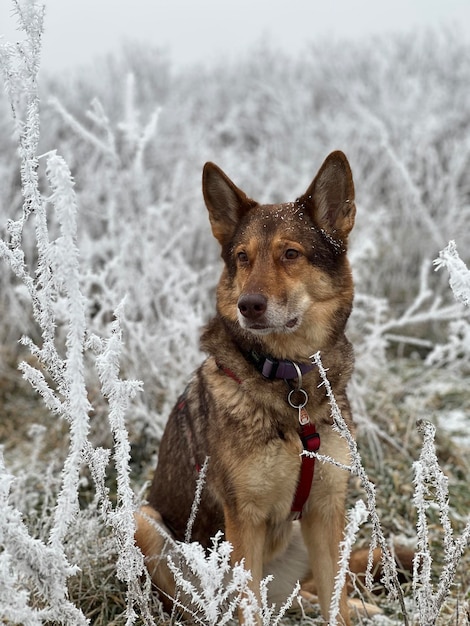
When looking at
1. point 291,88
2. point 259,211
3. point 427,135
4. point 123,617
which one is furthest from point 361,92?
point 123,617

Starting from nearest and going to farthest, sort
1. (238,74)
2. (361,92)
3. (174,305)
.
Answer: (174,305), (361,92), (238,74)

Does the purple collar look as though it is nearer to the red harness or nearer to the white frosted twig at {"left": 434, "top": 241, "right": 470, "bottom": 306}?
the red harness

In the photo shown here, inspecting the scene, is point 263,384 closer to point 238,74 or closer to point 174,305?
point 174,305

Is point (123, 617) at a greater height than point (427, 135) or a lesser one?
lesser

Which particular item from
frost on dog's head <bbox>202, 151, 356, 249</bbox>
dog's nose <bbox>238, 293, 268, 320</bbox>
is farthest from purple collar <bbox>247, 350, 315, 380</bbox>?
frost on dog's head <bbox>202, 151, 356, 249</bbox>

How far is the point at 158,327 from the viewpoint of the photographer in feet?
16.7

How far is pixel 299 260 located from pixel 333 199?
31 cm

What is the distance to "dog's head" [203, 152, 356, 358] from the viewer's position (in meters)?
2.63

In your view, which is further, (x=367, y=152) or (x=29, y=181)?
(x=367, y=152)

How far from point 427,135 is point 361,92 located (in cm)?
353

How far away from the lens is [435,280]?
7398mm

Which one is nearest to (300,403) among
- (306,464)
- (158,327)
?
(306,464)

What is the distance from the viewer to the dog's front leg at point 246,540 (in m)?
2.54

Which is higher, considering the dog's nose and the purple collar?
the dog's nose
